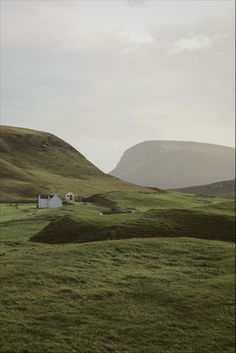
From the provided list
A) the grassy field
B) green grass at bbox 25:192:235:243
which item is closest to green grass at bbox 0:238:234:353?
the grassy field

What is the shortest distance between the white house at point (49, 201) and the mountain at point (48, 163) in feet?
81.1

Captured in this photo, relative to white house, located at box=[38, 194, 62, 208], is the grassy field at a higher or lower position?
lower

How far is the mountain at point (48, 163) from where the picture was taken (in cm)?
11456

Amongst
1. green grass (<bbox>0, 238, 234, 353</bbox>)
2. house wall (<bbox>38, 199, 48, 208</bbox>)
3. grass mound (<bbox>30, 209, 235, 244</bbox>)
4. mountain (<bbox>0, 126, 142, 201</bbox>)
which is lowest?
green grass (<bbox>0, 238, 234, 353</bbox>)

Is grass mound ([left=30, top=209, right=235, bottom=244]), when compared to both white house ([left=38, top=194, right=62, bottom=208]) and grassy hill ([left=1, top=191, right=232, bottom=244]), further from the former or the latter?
white house ([left=38, top=194, right=62, bottom=208])

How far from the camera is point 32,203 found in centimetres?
7356

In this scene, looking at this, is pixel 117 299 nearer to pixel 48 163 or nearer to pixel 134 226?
pixel 134 226

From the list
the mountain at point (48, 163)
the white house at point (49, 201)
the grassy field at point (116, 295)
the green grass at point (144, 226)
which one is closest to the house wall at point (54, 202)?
the white house at point (49, 201)

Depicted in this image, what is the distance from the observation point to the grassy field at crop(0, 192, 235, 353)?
22906 mm

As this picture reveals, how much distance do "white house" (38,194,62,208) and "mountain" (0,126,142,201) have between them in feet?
81.1

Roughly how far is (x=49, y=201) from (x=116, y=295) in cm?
4492

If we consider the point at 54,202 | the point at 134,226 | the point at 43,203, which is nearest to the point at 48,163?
the point at 54,202

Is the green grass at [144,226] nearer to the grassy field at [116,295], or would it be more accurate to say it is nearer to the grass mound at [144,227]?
the grass mound at [144,227]

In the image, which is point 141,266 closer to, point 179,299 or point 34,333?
point 179,299
